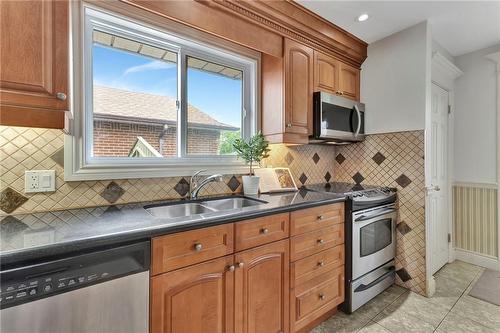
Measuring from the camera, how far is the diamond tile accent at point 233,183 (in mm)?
1955

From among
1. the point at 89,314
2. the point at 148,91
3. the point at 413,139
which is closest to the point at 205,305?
the point at 89,314

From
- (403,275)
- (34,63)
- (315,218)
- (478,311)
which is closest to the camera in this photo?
(34,63)

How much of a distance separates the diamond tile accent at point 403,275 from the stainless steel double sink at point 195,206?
1.69m

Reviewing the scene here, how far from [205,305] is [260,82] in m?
1.84

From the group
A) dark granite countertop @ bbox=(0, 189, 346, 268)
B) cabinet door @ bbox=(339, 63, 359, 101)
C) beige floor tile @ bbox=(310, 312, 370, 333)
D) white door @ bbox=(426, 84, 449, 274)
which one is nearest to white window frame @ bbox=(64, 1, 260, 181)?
dark granite countertop @ bbox=(0, 189, 346, 268)

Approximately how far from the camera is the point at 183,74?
1.81m

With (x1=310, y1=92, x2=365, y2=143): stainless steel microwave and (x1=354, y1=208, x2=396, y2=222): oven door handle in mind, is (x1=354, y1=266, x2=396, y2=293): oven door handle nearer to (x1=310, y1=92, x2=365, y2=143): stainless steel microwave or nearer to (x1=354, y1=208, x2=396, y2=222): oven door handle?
(x1=354, y1=208, x2=396, y2=222): oven door handle

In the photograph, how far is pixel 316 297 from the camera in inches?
65.4

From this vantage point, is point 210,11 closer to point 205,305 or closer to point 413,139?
point 205,305

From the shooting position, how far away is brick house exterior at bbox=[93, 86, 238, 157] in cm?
151

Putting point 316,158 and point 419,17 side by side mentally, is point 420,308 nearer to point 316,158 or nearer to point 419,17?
point 316,158

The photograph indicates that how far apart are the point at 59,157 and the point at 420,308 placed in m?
2.87

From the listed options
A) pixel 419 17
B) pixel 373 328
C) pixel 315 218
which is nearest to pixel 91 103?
pixel 315 218

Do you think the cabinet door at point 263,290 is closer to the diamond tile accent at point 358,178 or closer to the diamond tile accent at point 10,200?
the diamond tile accent at point 10,200
